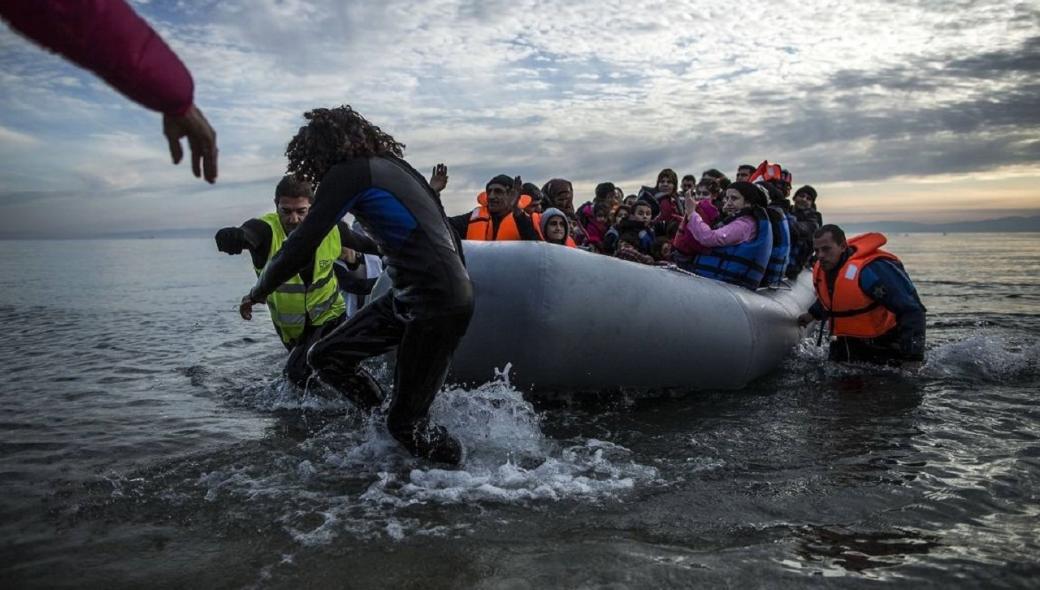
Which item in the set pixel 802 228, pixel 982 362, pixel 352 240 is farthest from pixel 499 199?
pixel 802 228

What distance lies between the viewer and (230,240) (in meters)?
4.71

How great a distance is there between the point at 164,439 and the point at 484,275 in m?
2.19

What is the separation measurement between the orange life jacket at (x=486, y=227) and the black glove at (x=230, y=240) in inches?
104

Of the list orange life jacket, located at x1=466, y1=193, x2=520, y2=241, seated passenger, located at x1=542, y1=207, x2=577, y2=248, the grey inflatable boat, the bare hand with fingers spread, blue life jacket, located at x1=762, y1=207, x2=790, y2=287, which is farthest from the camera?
seated passenger, located at x1=542, y1=207, x2=577, y2=248

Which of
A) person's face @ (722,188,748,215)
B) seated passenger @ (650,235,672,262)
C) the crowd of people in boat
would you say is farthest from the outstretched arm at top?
seated passenger @ (650,235,672,262)

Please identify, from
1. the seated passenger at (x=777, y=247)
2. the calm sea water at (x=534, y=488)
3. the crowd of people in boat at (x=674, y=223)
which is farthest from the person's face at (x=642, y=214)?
the calm sea water at (x=534, y=488)

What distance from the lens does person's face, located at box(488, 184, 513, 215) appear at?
22.5ft

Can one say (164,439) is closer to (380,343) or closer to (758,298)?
(380,343)

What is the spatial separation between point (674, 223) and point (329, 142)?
21.8ft

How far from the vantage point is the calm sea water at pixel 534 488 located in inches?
104

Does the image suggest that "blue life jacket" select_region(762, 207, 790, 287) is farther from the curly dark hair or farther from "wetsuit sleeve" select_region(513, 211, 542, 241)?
the curly dark hair

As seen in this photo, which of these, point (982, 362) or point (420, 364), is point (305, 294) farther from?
point (982, 362)

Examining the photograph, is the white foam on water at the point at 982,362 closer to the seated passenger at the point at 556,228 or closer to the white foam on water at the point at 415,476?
the seated passenger at the point at 556,228

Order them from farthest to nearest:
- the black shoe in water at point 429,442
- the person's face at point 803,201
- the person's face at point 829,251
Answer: the person's face at point 803,201 < the person's face at point 829,251 < the black shoe in water at point 429,442
